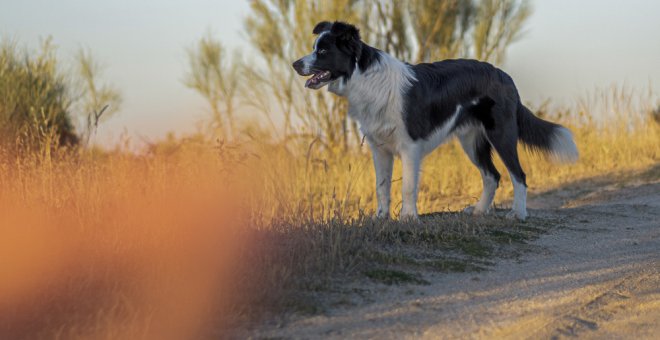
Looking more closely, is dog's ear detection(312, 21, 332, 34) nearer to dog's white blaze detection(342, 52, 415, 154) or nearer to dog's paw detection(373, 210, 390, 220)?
dog's white blaze detection(342, 52, 415, 154)

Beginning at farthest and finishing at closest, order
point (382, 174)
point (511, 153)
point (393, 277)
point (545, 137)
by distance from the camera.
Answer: point (545, 137), point (511, 153), point (382, 174), point (393, 277)

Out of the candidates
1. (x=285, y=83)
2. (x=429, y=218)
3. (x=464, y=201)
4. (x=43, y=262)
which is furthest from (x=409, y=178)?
(x=285, y=83)

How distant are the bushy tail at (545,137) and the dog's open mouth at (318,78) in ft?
8.12

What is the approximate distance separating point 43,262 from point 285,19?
10797 millimetres

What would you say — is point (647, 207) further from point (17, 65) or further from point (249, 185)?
point (17, 65)

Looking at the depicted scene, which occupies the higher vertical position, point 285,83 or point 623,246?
point 285,83

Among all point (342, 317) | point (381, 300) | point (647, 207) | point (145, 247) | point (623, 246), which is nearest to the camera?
point (342, 317)

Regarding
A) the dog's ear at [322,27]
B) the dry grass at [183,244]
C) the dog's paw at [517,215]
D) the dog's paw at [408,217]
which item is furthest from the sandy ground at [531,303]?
the dog's ear at [322,27]

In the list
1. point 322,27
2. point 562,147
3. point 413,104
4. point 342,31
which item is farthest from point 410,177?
point 562,147

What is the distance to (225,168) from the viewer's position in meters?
7.43

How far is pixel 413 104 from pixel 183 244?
2.82 metres

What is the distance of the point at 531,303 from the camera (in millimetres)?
4891

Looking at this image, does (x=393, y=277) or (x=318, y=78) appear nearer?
(x=393, y=277)

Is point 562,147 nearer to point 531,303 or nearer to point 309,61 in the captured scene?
point 309,61
